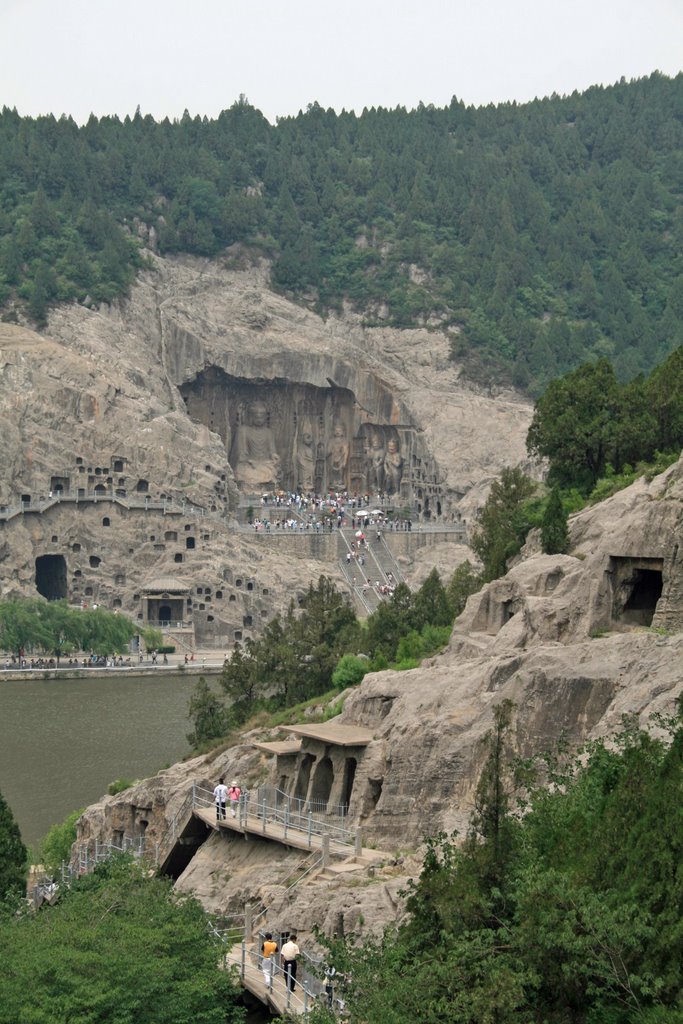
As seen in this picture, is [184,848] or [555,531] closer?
[184,848]

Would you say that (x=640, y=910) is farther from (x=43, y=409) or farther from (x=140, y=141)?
(x=140, y=141)

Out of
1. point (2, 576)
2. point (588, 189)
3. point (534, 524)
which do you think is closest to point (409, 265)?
point (588, 189)

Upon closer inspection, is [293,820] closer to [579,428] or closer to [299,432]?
[579,428]

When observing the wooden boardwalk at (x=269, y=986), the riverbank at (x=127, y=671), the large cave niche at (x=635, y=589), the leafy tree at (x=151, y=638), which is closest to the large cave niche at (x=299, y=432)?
the leafy tree at (x=151, y=638)

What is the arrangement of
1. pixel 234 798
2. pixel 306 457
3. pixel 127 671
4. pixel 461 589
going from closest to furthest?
pixel 234 798 → pixel 461 589 → pixel 127 671 → pixel 306 457

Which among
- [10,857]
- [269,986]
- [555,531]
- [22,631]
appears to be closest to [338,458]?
[22,631]

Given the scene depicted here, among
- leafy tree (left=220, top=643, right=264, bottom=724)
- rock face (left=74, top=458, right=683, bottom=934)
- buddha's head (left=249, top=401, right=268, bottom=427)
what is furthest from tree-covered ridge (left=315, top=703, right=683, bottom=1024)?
buddha's head (left=249, top=401, right=268, bottom=427)
